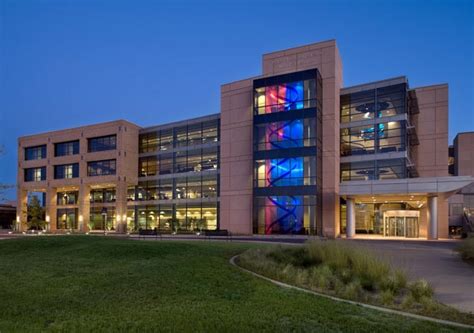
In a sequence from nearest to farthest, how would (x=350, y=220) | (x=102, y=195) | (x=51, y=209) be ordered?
1. (x=350, y=220)
2. (x=102, y=195)
3. (x=51, y=209)

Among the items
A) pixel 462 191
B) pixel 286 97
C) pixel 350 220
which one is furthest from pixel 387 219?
pixel 462 191

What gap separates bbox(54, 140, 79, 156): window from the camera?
5719cm

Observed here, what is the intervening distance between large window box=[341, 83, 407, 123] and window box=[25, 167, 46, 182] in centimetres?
5094

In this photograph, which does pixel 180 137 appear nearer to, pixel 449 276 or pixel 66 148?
pixel 66 148

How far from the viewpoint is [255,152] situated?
124 ft

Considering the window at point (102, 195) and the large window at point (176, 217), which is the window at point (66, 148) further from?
the large window at point (176, 217)

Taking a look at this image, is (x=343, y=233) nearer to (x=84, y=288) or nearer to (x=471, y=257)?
(x=471, y=257)

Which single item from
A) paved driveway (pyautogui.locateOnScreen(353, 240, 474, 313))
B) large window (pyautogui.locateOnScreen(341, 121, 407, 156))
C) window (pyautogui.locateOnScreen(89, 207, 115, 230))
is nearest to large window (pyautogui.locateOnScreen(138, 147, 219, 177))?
window (pyautogui.locateOnScreen(89, 207, 115, 230))

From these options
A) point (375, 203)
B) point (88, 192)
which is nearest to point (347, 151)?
point (375, 203)

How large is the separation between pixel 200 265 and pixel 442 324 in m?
7.54

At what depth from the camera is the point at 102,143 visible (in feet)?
179

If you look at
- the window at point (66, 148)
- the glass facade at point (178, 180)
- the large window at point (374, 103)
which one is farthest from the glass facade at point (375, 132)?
the window at point (66, 148)

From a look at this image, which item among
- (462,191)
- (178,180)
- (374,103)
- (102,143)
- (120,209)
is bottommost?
(120,209)

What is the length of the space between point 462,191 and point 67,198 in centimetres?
6306
